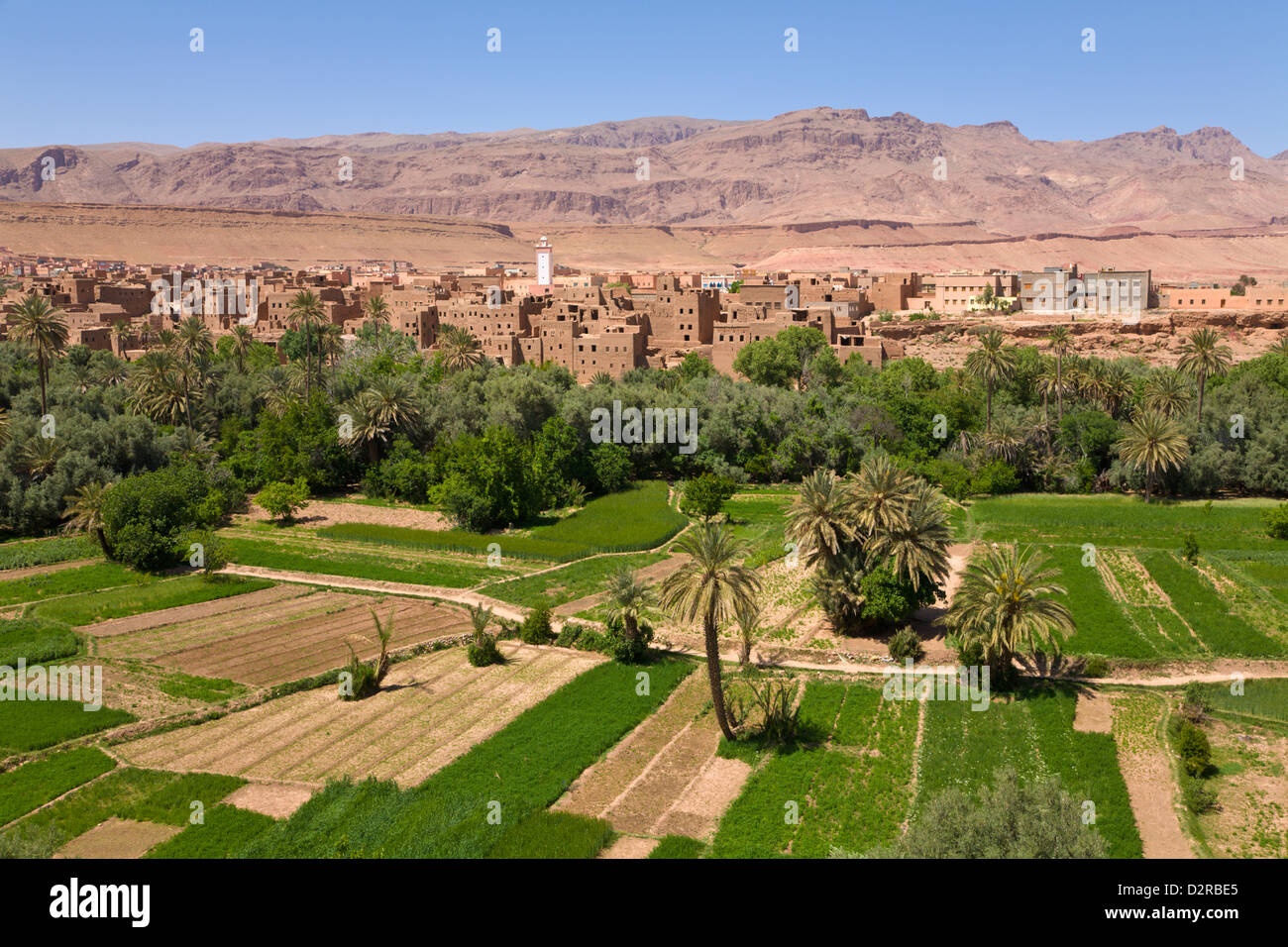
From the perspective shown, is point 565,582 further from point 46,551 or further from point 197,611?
point 46,551

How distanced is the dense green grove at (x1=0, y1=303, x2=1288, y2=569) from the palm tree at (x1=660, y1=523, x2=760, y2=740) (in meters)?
23.8

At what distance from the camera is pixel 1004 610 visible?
28.0m

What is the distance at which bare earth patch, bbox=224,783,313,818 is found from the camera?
21453 millimetres

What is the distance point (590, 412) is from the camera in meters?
56.8

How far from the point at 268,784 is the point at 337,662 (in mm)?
8530

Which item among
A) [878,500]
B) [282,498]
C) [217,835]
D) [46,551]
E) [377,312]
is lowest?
[217,835]

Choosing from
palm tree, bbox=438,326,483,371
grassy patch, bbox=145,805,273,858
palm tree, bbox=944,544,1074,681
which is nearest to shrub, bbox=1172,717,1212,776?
palm tree, bbox=944,544,1074,681

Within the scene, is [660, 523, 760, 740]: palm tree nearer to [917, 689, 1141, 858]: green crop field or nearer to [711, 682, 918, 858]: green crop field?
[711, 682, 918, 858]: green crop field

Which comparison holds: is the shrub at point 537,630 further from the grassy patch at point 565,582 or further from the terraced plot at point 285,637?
the terraced plot at point 285,637

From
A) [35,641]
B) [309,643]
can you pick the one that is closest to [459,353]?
[309,643]

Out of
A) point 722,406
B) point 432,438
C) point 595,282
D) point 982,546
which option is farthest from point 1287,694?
point 595,282

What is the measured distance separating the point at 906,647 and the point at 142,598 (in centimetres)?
2857
